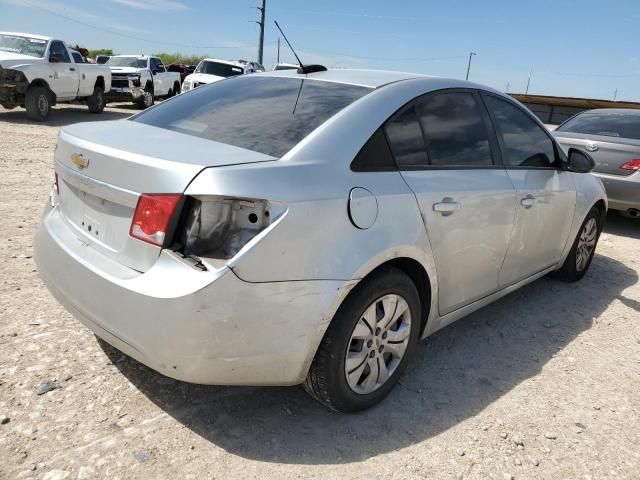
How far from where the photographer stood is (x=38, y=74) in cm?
1270

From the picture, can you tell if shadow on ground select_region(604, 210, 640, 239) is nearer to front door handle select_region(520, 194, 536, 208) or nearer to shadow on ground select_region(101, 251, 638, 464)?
shadow on ground select_region(101, 251, 638, 464)

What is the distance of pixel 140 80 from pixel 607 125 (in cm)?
1529

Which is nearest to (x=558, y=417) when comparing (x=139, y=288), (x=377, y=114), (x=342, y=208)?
(x=342, y=208)

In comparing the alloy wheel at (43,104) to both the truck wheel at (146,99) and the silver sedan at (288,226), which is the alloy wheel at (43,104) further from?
the silver sedan at (288,226)

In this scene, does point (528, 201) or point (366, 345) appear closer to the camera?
point (366, 345)

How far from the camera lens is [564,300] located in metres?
4.48

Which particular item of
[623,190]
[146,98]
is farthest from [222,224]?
[146,98]

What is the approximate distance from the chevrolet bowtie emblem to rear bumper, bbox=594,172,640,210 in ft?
20.5

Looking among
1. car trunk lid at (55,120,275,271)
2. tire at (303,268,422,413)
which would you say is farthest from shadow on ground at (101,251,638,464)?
car trunk lid at (55,120,275,271)

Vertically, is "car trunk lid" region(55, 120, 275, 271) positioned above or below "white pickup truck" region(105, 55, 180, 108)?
above

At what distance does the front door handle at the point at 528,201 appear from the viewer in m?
3.47

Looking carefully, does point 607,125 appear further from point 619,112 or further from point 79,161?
point 79,161

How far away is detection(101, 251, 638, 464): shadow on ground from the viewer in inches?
95.7

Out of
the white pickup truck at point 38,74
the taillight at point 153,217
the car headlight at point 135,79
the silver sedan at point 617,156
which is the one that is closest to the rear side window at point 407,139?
the taillight at point 153,217
